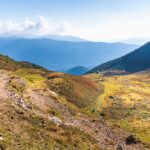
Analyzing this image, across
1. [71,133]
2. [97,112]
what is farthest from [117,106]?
[71,133]

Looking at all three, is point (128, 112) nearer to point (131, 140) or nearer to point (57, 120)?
point (131, 140)

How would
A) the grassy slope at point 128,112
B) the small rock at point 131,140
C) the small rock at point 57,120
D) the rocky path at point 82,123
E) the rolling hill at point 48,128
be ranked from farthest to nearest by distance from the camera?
the grassy slope at point 128,112 < the small rock at point 131,140 < the rocky path at point 82,123 < the small rock at point 57,120 < the rolling hill at point 48,128

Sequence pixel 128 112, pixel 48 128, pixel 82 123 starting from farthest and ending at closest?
pixel 128 112, pixel 82 123, pixel 48 128

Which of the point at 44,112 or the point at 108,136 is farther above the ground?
the point at 44,112

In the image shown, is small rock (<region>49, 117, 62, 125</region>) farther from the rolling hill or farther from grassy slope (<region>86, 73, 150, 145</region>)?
grassy slope (<region>86, 73, 150, 145</region>)

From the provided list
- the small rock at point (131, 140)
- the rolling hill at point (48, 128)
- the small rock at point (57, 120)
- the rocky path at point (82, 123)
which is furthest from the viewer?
the small rock at point (131, 140)

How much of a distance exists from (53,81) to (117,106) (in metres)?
17.6

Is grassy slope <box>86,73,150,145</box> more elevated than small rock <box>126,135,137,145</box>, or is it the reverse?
grassy slope <box>86,73,150,145</box>

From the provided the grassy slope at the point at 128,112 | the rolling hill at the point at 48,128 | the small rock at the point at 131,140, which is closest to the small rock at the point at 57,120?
the rolling hill at the point at 48,128

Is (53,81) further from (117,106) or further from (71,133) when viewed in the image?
(71,133)

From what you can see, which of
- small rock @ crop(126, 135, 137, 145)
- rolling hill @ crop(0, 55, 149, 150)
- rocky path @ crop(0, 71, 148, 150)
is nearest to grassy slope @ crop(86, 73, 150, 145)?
rolling hill @ crop(0, 55, 149, 150)

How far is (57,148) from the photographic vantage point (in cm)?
3219

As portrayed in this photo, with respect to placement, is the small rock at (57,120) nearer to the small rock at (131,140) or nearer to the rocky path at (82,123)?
the rocky path at (82,123)

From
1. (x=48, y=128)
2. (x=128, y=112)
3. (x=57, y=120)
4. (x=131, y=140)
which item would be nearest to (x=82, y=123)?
(x=57, y=120)
